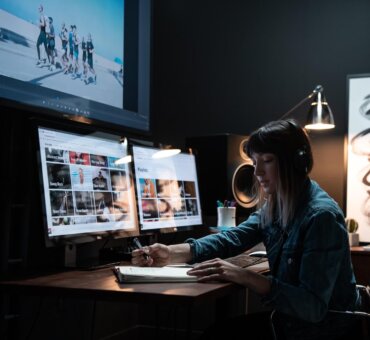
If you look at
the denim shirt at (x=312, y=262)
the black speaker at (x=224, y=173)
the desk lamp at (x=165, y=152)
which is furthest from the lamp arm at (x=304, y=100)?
the denim shirt at (x=312, y=262)

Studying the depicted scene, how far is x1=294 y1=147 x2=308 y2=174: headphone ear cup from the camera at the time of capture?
1580 mm

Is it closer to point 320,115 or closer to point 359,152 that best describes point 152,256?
point 320,115

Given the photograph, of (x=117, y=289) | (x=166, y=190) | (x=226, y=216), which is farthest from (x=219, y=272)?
(x=226, y=216)

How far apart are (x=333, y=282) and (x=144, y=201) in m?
0.94

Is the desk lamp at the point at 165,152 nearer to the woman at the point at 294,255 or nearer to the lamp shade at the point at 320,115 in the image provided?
the woman at the point at 294,255

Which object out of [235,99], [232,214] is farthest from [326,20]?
[232,214]

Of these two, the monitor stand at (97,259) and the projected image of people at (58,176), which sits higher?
the projected image of people at (58,176)

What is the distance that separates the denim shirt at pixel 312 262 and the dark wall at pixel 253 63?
1.67m

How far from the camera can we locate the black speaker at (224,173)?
2.67 metres

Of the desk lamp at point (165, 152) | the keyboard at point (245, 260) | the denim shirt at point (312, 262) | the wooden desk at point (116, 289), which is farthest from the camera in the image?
the desk lamp at point (165, 152)

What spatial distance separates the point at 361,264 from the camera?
9.05ft

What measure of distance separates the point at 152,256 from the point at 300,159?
567mm

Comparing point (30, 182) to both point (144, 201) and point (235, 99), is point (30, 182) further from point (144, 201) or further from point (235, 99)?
point (235, 99)

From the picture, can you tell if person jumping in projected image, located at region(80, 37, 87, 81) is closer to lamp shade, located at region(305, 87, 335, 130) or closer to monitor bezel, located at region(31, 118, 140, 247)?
monitor bezel, located at region(31, 118, 140, 247)
